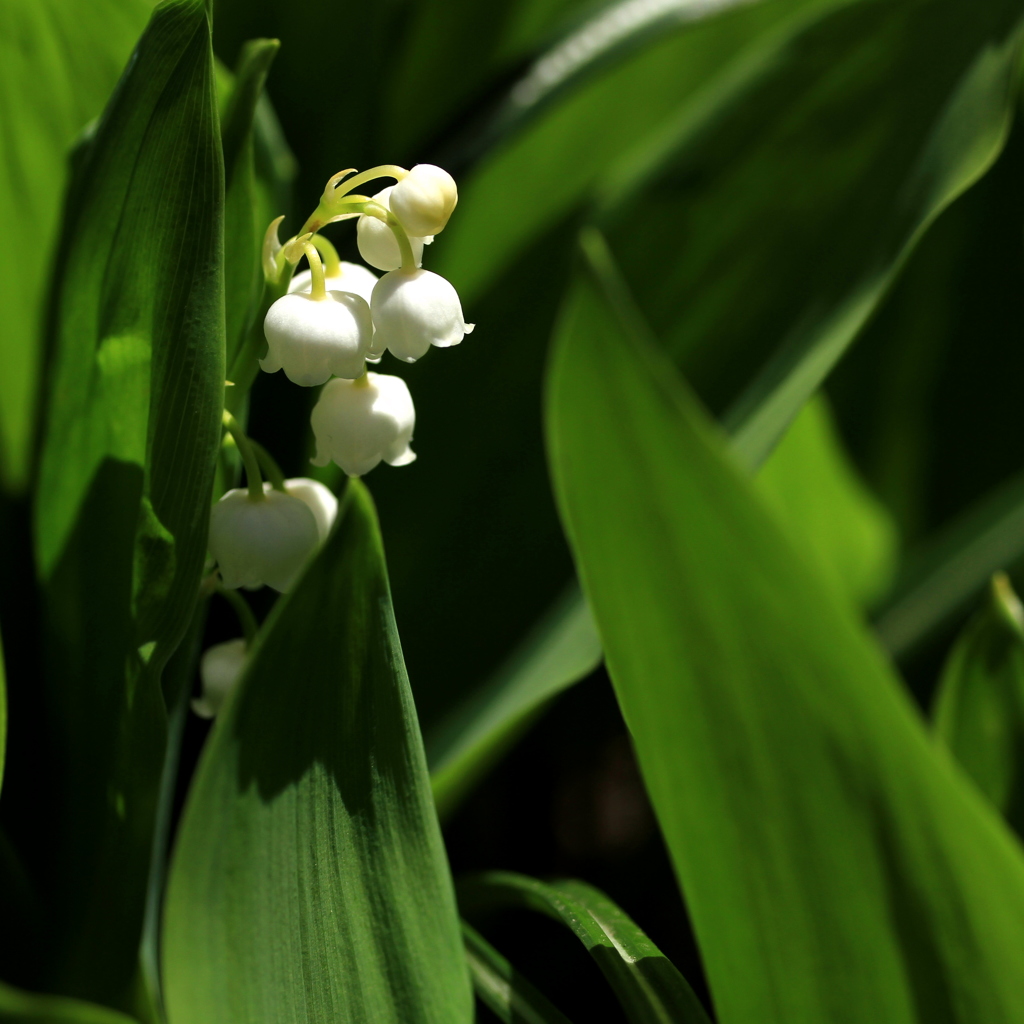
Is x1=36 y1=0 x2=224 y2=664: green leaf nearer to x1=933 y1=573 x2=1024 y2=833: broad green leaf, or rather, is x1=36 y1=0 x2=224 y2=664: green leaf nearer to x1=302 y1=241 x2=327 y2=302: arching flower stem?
x1=302 y1=241 x2=327 y2=302: arching flower stem

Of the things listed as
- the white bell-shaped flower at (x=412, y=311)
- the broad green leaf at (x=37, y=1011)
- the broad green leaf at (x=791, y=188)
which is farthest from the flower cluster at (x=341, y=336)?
the broad green leaf at (x=791, y=188)

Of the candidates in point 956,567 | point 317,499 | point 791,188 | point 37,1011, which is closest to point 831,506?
point 956,567

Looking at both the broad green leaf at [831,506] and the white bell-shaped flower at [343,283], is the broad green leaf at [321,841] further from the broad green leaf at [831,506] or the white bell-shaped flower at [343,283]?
the broad green leaf at [831,506]

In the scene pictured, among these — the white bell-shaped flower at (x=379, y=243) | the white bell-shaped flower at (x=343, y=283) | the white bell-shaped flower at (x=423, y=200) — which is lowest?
the white bell-shaped flower at (x=343, y=283)

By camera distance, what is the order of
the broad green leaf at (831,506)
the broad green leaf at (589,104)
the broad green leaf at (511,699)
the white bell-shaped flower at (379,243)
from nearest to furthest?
the white bell-shaped flower at (379,243) < the broad green leaf at (511,699) < the broad green leaf at (589,104) < the broad green leaf at (831,506)

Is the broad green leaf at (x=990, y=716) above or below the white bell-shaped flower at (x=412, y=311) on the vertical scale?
below

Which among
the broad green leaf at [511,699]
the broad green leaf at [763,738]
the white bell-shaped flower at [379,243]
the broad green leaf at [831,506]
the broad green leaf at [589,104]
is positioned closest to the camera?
the broad green leaf at [763,738]
